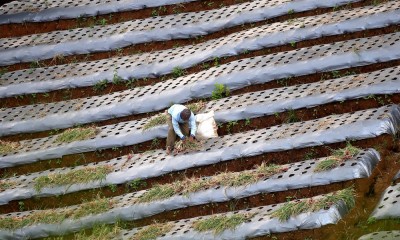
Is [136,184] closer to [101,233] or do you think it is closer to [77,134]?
[101,233]

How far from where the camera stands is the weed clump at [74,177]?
467 inches

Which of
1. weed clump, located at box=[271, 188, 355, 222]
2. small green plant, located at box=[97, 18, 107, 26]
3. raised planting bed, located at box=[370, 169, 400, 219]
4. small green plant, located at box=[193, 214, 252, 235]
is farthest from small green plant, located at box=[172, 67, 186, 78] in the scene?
raised planting bed, located at box=[370, 169, 400, 219]

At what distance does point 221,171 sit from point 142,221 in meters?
1.25

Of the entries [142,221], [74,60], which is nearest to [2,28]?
[74,60]

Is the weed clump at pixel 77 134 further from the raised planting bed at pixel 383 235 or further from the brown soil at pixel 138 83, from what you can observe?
the raised planting bed at pixel 383 235

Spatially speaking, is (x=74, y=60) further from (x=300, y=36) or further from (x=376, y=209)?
(x=376, y=209)

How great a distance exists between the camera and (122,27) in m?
14.1

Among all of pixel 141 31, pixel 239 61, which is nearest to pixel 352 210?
pixel 239 61

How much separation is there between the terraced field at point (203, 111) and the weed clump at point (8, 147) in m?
0.03

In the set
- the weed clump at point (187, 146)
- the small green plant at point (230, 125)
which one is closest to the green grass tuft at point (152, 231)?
the weed clump at point (187, 146)

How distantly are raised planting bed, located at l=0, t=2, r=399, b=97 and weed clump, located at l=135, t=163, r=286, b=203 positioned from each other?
1.87 m

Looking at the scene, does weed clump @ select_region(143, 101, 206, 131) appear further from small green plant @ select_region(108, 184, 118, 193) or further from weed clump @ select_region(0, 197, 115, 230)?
weed clump @ select_region(0, 197, 115, 230)

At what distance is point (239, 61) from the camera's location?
1281 cm

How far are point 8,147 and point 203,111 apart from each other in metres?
3.05
